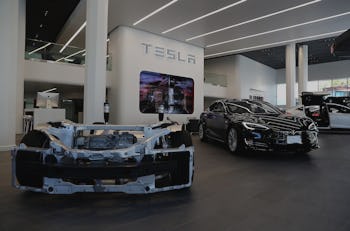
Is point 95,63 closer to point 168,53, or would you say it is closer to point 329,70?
point 168,53

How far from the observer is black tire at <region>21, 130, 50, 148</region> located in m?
2.35

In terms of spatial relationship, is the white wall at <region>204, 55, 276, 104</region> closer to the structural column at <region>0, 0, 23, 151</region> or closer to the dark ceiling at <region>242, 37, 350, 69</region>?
the dark ceiling at <region>242, 37, 350, 69</region>

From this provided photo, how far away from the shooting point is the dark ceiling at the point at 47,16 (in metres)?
10.7

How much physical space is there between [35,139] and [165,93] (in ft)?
35.3

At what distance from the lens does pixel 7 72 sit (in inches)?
210

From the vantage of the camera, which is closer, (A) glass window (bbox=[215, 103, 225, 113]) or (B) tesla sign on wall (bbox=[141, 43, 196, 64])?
(A) glass window (bbox=[215, 103, 225, 113])

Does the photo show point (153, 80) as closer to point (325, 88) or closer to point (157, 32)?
point (157, 32)

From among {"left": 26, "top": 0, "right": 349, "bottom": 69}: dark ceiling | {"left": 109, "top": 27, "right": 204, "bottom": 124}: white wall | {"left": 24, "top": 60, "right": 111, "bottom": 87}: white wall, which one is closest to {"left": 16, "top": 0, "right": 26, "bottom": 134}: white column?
{"left": 24, "top": 60, "right": 111, "bottom": 87}: white wall

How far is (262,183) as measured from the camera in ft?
9.54

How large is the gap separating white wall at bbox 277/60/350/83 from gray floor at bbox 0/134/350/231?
23.3 m

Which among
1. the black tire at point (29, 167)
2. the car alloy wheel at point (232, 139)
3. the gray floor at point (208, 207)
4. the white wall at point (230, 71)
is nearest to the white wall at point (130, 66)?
the car alloy wheel at point (232, 139)

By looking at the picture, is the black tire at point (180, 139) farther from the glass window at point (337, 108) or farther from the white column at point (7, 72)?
the glass window at point (337, 108)

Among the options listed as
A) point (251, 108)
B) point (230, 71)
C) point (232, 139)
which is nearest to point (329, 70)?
point (230, 71)

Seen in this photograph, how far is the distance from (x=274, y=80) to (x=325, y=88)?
468cm
